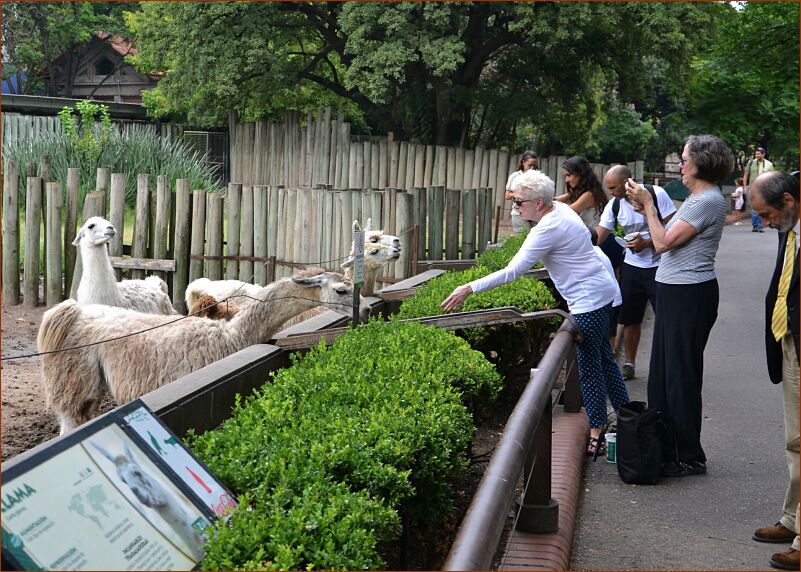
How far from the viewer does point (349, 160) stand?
28.7m

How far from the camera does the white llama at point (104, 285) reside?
9.69m

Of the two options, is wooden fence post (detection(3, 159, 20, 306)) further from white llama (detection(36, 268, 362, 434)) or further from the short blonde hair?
the short blonde hair

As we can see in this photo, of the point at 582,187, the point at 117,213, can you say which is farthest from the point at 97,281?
the point at 582,187

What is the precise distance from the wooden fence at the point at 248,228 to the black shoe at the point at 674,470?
7092mm

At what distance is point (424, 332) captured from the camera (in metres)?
6.07

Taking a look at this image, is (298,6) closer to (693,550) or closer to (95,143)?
(95,143)

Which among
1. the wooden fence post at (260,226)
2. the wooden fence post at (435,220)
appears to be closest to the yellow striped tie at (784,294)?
the wooden fence post at (435,220)

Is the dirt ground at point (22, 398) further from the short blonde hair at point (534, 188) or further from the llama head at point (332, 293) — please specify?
the short blonde hair at point (534, 188)

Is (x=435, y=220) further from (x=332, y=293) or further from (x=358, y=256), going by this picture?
(x=358, y=256)

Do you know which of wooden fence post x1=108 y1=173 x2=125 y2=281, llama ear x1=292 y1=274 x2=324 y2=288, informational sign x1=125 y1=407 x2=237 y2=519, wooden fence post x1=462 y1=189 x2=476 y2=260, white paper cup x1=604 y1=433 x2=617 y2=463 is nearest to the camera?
informational sign x1=125 y1=407 x2=237 y2=519

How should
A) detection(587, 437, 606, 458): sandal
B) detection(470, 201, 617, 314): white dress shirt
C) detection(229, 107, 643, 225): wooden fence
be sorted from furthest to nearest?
detection(229, 107, 643, 225): wooden fence, detection(587, 437, 606, 458): sandal, detection(470, 201, 617, 314): white dress shirt

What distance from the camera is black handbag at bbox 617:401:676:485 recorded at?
19.2 feet

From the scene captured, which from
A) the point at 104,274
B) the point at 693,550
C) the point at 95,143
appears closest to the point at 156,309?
the point at 104,274

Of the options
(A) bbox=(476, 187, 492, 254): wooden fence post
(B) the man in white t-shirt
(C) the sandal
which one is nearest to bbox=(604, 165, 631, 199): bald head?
(B) the man in white t-shirt
